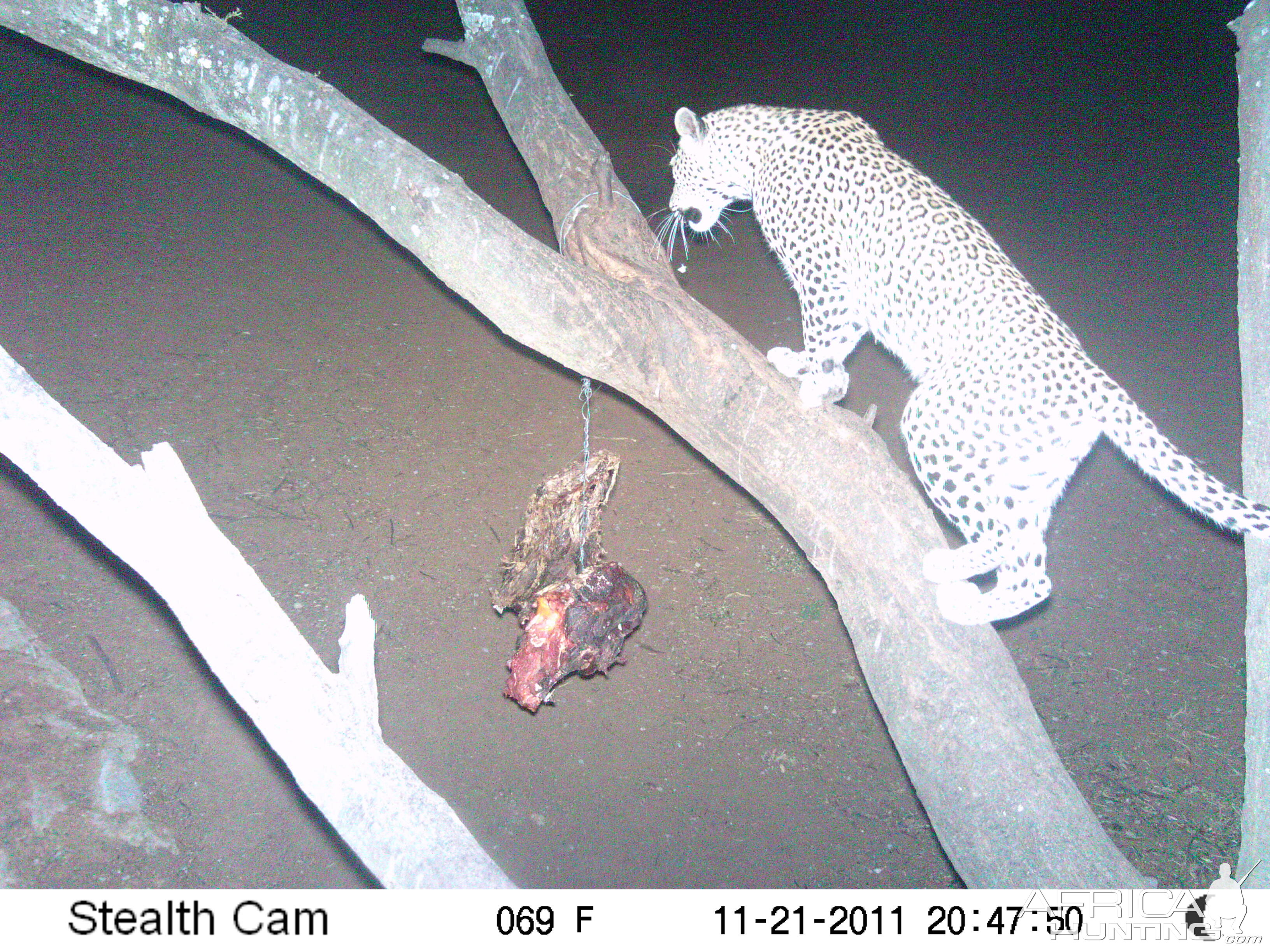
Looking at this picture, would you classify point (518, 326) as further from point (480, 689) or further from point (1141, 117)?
point (1141, 117)

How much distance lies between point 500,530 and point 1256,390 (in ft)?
9.61

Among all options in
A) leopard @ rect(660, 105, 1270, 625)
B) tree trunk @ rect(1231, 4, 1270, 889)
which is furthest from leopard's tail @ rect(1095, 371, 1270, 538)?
tree trunk @ rect(1231, 4, 1270, 889)

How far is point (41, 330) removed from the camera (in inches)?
193

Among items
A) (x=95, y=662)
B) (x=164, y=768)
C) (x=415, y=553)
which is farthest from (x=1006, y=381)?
(x=95, y=662)

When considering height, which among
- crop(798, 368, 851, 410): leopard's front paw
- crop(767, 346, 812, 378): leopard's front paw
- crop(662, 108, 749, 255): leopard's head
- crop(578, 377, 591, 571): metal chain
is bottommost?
crop(578, 377, 591, 571): metal chain

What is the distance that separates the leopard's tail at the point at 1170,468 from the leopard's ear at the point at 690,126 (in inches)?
67.4

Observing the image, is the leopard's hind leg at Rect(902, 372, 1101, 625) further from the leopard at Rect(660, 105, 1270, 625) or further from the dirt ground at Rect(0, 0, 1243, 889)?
the dirt ground at Rect(0, 0, 1243, 889)

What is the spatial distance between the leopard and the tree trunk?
249mm

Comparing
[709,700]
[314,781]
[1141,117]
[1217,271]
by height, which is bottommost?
[314,781]

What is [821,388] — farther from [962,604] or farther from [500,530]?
[500,530]

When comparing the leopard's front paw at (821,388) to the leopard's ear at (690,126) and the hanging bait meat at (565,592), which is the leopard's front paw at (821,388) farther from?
the leopard's ear at (690,126)

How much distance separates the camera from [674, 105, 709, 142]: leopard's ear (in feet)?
11.4

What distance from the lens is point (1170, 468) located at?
2.53 meters

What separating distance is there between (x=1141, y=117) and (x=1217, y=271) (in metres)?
3.34
